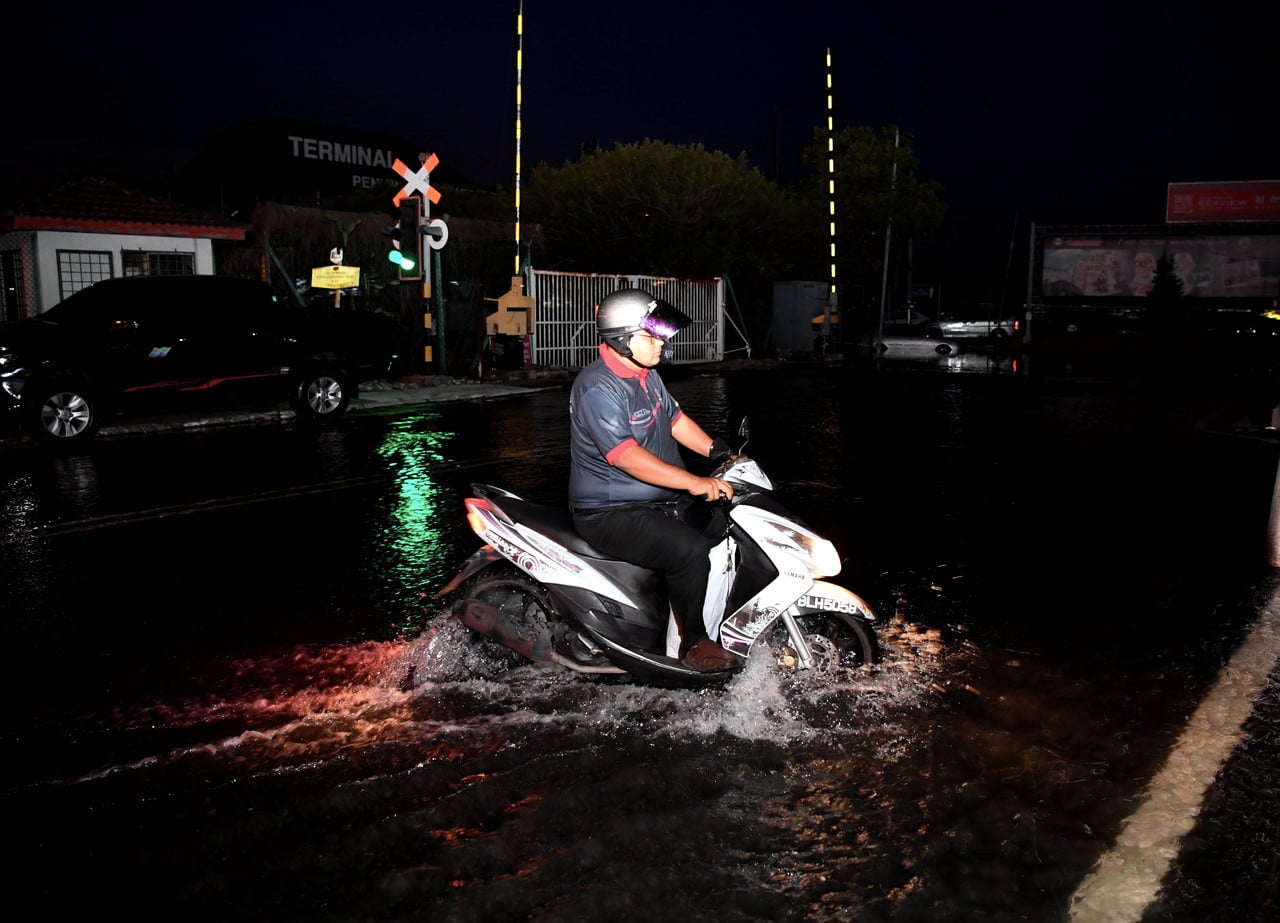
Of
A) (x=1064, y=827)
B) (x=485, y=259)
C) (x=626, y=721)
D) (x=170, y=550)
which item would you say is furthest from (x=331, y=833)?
(x=485, y=259)

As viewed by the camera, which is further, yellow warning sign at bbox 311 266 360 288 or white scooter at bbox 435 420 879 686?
yellow warning sign at bbox 311 266 360 288

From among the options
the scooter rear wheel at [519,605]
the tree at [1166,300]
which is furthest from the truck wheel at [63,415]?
the tree at [1166,300]

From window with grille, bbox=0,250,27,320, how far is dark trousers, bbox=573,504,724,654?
16390 mm

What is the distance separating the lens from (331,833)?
11.9 ft

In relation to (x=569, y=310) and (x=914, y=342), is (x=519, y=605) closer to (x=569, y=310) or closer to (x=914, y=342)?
(x=569, y=310)

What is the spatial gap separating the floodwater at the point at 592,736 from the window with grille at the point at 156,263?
11.3 meters

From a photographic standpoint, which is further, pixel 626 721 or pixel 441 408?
pixel 441 408

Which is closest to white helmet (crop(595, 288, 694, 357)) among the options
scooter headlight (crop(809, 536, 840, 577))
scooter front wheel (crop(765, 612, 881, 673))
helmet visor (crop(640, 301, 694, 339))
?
helmet visor (crop(640, 301, 694, 339))

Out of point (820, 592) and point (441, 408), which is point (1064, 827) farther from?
point (441, 408)

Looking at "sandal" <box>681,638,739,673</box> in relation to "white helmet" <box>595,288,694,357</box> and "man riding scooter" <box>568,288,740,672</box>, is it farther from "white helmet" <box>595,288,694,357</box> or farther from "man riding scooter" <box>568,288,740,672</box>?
"white helmet" <box>595,288,694,357</box>

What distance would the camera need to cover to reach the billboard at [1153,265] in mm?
59125

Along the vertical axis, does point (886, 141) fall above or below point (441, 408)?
above

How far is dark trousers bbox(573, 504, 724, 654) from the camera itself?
14.9 feet

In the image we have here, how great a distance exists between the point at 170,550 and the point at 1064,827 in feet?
19.1
